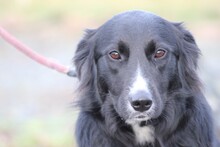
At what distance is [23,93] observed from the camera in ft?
31.8

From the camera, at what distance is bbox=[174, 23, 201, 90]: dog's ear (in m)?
4.45

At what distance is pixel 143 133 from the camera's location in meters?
4.39

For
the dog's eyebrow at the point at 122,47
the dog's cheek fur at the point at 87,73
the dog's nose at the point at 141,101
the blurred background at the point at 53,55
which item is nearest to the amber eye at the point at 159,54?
the dog's eyebrow at the point at 122,47

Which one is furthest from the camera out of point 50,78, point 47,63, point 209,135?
point 50,78

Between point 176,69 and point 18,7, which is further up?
point 176,69

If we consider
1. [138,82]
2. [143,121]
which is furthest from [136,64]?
[143,121]

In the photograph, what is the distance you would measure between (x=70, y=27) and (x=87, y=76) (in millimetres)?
8659

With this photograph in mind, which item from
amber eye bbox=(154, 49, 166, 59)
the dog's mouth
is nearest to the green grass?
the dog's mouth

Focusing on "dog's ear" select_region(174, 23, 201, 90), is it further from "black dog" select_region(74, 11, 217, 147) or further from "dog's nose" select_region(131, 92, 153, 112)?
"dog's nose" select_region(131, 92, 153, 112)

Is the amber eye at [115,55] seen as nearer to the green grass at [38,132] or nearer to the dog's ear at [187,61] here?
the dog's ear at [187,61]

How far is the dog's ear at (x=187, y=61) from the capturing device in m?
4.45

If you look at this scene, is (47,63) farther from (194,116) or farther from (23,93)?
(23,93)

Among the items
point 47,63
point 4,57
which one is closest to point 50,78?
point 4,57

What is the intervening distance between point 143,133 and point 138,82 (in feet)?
1.61
